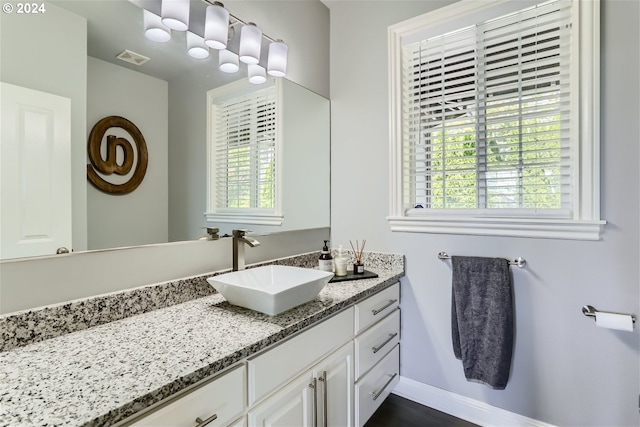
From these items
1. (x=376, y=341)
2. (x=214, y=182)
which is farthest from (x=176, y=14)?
(x=376, y=341)

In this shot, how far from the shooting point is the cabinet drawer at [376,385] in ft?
4.98

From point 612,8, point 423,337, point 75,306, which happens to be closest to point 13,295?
point 75,306

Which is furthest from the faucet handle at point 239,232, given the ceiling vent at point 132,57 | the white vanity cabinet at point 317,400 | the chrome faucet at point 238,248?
the ceiling vent at point 132,57

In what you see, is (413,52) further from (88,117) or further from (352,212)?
(88,117)

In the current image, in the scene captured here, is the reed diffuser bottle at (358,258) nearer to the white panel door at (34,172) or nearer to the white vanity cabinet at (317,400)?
the white vanity cabinet at (317,400)

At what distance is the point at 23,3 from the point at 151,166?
0.59 m

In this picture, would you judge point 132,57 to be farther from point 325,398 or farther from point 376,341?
point 376,341

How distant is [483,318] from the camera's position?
5.37 feet

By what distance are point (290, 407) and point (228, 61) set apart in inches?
61.9

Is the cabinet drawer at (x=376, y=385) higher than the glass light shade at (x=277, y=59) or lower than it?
lower

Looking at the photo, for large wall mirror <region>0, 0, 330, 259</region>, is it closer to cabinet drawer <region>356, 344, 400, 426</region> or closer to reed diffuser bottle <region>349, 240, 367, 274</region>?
reed diffuser bottle <region>349, 240, 367, 274</region>

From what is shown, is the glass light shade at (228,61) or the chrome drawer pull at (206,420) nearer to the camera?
the chrome drawer pull at (206,420)

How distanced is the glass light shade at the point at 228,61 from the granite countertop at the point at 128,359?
115cm

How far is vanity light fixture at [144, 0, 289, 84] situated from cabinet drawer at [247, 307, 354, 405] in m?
1.31
